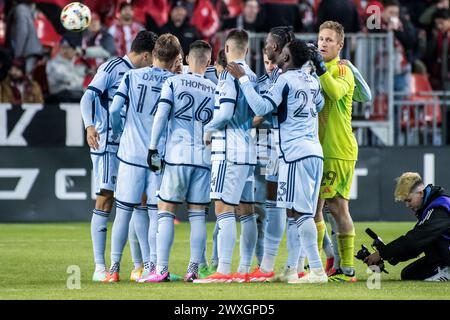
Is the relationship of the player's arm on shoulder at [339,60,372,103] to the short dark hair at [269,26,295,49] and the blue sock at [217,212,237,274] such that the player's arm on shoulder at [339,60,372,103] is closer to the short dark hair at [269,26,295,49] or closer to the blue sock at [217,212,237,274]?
the short dark hair at [269,26,295,49]

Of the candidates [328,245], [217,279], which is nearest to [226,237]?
[217,279]

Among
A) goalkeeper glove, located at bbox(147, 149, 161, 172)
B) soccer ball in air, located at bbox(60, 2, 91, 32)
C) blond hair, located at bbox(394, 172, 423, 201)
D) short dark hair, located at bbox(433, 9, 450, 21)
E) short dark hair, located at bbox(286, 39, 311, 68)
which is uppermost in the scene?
short dark hair, located at bbox(433, 9, 450, 21)

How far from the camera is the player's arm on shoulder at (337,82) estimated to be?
11.2 meters

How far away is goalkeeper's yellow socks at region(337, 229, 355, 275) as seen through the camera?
37.6ft

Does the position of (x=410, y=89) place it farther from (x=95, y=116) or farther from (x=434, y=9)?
(x=95, y=116)

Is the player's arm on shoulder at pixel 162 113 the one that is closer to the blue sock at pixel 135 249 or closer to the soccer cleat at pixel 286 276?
the blue sock at pixel 135 249

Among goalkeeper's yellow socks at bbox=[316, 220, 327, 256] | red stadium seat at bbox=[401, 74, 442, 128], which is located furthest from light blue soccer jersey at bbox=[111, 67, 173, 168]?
red stadium seat at bbox=[401, 74, 442, 128]

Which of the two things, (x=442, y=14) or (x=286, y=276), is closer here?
(x=286, y=276)

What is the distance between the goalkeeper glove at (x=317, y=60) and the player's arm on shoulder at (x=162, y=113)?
1.26m

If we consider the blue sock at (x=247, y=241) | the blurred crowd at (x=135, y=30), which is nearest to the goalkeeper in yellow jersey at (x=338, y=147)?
the blue sock at (x=247, y=241)

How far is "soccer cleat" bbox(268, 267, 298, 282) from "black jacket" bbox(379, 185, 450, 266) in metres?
0.87

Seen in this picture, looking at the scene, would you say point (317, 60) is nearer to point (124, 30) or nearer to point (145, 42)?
point (145, 42)

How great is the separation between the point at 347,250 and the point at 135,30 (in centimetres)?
945

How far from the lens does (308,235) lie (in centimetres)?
1060
